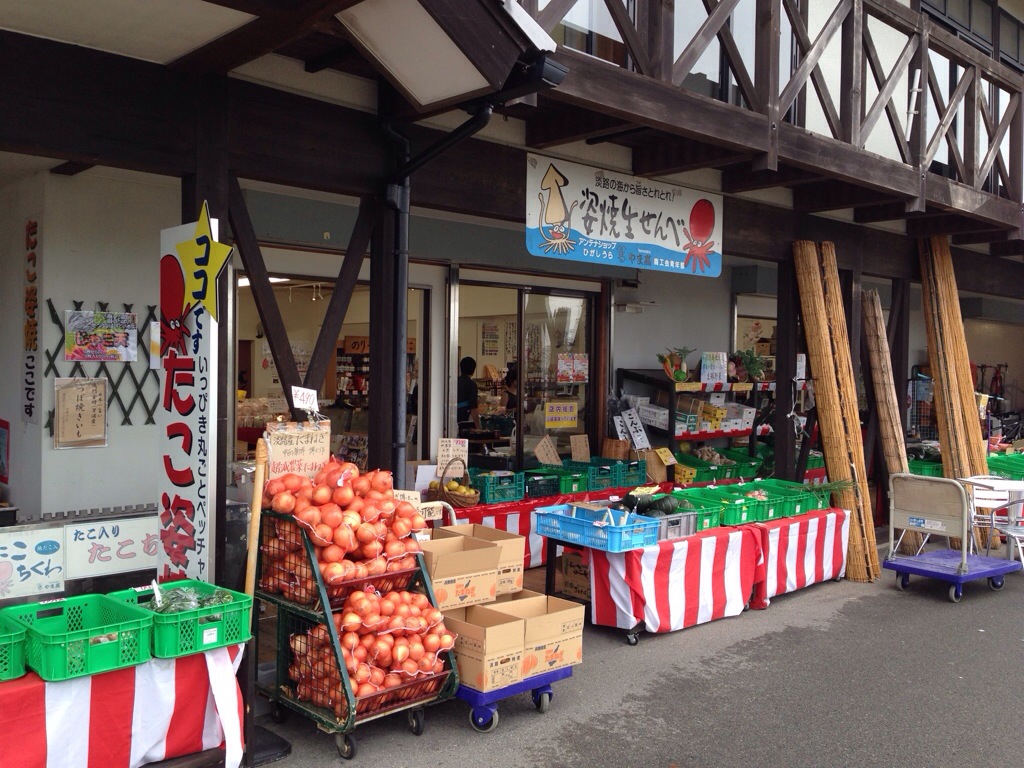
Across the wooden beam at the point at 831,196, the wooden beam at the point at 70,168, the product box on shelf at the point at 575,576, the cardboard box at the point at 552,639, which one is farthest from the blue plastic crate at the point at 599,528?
the wooden beam at the point at 70,168

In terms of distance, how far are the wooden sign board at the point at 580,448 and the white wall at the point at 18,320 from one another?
18.8 ft

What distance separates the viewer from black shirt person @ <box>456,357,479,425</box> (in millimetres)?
9906

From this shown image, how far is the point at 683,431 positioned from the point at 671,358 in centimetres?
93

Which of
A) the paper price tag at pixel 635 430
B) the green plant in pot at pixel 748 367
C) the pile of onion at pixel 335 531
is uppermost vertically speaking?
the green plant in pot at pixel 748 367


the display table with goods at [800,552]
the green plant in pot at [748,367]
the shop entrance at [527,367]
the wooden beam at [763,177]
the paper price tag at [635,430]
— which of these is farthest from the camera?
the green plant in pot at [748,367]

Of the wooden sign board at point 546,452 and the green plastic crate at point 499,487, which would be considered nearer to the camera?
the green plastic crate at point 499,487

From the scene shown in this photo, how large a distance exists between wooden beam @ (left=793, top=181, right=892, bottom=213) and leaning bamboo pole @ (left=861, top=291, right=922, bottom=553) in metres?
1.89

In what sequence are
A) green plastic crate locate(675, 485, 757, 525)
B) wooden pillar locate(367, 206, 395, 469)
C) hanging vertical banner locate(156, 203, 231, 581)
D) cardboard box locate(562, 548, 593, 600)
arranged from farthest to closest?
1. green plastic crate locate(675, 485, 757, 525)
2. cardboard box locate(562, 548, 593, 600)
3. wooden pillar locate(367, 206, 395, 469)
4. hanging vertical banner locate(156, 203, 231, 581)

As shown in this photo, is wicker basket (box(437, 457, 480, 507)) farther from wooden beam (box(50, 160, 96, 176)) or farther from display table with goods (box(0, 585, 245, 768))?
wooden beam (box(50, 160, 96, 176))

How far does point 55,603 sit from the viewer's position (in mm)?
4082

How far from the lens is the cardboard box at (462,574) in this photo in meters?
5.26

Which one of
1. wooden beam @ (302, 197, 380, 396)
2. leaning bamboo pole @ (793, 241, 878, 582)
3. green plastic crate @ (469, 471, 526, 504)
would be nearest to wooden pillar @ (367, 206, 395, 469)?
wooden beam @ (302, 197, 380, 396)

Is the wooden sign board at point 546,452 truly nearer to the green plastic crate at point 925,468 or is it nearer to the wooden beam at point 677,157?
the wooden beam at point 677,157

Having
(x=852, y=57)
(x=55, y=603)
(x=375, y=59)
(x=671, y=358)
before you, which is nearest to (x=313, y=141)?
(x=375, y=59)
